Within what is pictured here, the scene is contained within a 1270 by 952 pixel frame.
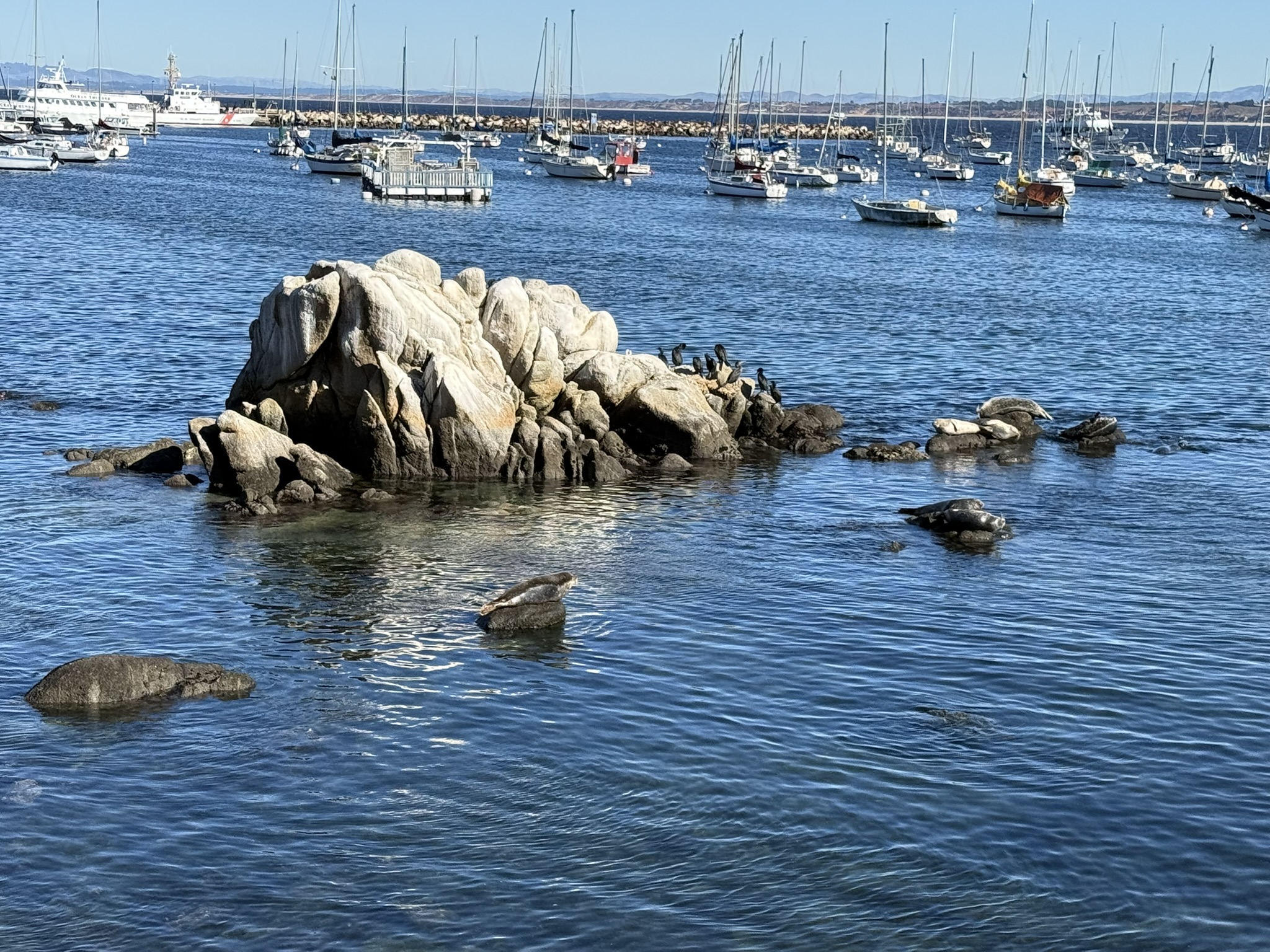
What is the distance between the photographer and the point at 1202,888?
20.7 meters

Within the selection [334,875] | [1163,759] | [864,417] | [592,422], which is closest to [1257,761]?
[1163,759]

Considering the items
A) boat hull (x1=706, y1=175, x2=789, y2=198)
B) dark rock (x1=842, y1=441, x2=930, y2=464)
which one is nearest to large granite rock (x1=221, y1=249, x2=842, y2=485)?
dark rock (x1=842, y1=441, x2=930, y2=464)

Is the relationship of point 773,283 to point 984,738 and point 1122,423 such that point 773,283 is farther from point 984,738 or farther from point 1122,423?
point 984,738

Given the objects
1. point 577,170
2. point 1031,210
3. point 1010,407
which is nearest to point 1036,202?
point 1031,210

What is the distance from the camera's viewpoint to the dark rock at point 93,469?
39719mm

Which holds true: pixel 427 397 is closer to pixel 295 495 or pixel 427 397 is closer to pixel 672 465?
pixel 295 495

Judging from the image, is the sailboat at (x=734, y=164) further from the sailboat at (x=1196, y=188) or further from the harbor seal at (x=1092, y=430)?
the harbor seal at (x=1092, y=430)

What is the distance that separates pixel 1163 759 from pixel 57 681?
17033 mm

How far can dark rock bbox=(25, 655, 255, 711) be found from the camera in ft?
82.2

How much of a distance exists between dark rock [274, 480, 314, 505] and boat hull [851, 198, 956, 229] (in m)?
92.5

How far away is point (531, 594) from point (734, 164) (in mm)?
130305

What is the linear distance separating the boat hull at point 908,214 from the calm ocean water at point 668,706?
228 feet

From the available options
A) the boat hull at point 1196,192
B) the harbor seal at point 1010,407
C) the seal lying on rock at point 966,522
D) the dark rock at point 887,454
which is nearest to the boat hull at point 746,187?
the boat hull at point 1196,192

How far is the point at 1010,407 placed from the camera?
49219mm
